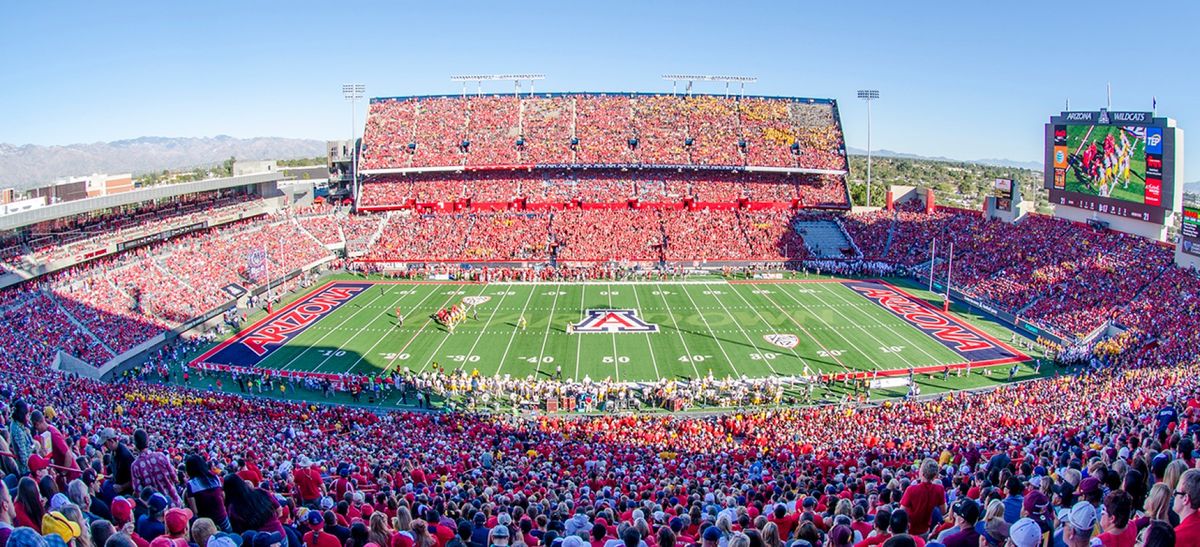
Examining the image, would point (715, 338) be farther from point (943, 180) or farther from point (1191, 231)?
point (943, 180)

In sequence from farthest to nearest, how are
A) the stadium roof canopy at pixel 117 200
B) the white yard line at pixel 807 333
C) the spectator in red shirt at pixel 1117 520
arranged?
the stadium roof canopy at pixel 117 200 < the white yard line at pixel 807 333 < the spectator in red shirt at pixel 1117 520

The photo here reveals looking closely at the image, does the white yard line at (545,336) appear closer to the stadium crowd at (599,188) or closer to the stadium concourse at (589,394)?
the stadium concourse at (589,394)

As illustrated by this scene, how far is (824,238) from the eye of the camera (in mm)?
48531

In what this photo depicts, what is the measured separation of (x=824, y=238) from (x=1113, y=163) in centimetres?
1647

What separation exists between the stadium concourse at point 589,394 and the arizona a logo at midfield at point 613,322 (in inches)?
304

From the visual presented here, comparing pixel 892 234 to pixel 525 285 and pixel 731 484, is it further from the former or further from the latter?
pixel 731 484

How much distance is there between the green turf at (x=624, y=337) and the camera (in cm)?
2727

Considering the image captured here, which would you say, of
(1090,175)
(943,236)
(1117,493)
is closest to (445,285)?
(943,236)

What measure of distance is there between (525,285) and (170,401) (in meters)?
22.1

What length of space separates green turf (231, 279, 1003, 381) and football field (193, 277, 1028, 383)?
2.8 inches

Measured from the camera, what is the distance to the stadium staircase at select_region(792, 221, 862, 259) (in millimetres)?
46531

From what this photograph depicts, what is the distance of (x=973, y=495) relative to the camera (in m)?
8.91

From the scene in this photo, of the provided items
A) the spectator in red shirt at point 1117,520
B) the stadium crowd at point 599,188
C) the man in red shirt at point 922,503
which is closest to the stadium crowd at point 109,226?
the stadium crowd at point 599,188

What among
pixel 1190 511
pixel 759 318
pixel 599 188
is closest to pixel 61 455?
pixel 1190 511
